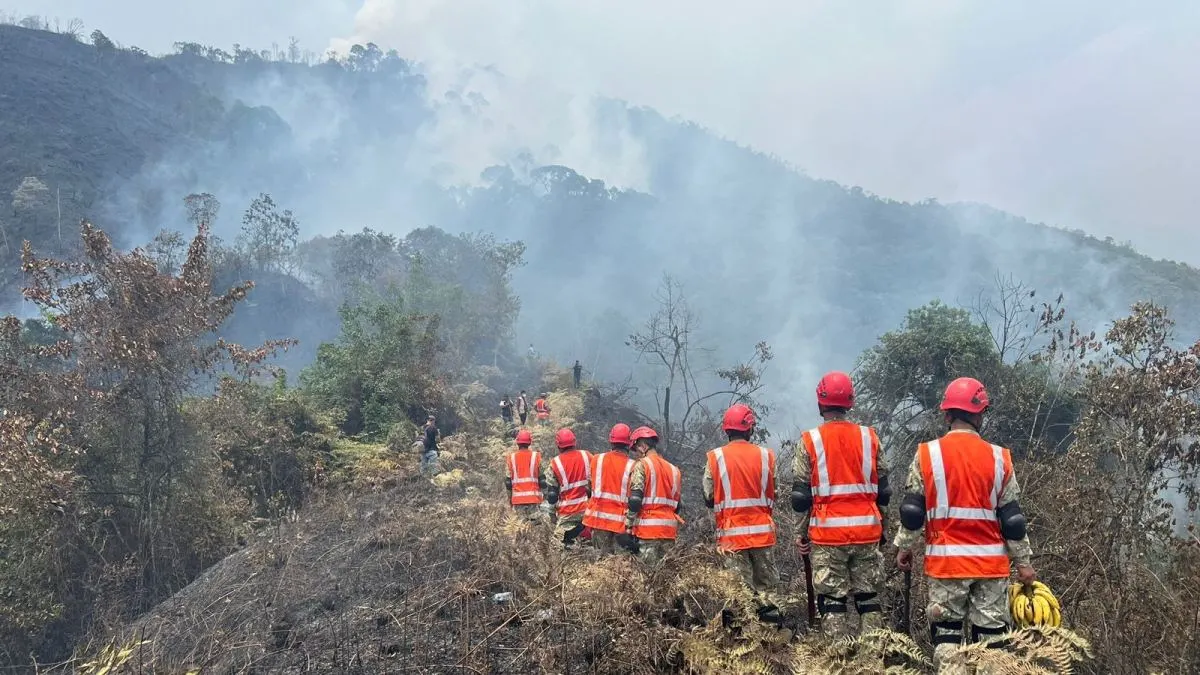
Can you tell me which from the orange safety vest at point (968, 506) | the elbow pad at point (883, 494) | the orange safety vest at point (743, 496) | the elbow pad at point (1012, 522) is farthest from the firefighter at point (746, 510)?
the elbow pad at point (1012, 522)

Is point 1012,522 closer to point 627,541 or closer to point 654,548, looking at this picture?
point 654,548

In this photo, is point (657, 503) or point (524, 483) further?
point (524, 483)

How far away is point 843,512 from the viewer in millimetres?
4535

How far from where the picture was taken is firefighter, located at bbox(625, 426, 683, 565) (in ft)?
21.4

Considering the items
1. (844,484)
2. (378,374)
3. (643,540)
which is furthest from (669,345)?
(844,484)

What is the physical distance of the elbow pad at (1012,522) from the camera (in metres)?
3.82

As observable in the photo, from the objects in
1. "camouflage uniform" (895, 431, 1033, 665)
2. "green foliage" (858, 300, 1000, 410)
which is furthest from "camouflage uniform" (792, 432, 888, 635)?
"green foliage" (858, 300, 1000, 410)

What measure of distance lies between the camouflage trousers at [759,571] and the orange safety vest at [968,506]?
156cm

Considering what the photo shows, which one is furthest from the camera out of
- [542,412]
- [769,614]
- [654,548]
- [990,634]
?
[542,412]

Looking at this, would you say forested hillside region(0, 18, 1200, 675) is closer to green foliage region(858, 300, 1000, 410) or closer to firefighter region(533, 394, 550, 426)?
green foliage region(858, 300, 1000, 410)

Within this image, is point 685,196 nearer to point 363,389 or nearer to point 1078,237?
point 1078,237

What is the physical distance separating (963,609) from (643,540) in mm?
3254

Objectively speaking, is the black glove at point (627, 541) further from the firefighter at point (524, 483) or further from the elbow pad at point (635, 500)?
the firefighter at point (524, 483)

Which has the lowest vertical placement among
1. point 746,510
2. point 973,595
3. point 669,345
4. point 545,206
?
point 973,595
